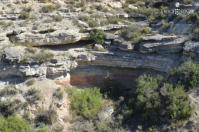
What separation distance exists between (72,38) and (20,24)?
4415 millimetres

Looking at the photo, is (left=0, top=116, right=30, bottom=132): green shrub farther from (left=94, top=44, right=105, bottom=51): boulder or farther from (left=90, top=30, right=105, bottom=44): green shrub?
(left=90, top=30, right=105, bottom=44): green shrub

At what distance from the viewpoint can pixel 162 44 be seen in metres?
14.2

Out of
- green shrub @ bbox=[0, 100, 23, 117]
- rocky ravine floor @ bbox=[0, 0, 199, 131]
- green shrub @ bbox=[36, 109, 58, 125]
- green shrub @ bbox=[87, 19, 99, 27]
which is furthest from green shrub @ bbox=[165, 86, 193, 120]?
green shrub @ bbox=[0, 100, 23, 117]

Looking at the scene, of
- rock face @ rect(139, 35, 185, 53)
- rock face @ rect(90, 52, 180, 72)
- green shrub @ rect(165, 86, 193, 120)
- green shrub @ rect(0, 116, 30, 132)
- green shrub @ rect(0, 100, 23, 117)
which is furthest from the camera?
rock face @ rect(90, 52, 180, 72)

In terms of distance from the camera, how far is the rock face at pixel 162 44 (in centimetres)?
1398

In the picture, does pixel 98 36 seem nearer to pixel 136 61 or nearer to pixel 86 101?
pixel 136 61

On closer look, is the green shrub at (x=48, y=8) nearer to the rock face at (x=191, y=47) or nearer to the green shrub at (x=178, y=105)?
the rock face at (x=191, y=47)

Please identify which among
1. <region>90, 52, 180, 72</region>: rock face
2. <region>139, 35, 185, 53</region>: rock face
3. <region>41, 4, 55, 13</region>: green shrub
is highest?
<region>41, 4, 55, 13</region>: green shrub

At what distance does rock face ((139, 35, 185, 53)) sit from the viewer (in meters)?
14.0

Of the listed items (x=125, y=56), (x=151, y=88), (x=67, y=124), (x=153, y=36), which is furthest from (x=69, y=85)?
(x=153, y=36)

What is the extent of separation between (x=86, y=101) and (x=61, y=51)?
4139 millimetres

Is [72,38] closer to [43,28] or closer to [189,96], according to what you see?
[43,28]

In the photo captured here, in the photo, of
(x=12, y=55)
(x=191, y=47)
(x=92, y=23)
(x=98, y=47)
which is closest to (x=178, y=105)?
(x=191, y=47)

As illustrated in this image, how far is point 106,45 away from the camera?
16.1 metres
